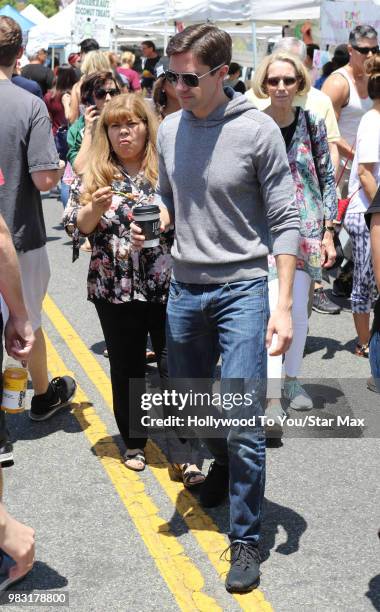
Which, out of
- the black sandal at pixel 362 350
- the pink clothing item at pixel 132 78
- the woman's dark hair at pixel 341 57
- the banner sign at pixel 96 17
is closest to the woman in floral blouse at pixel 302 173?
the black sandal at pixel 362 350

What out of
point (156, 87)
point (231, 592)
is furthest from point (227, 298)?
point (156, 87)

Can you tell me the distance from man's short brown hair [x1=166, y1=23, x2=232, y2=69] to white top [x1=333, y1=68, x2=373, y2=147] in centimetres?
457

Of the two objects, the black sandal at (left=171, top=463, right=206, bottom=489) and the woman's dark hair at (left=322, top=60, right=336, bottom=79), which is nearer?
the black sandal at (left=171, top=463, right=206, bottom=489)

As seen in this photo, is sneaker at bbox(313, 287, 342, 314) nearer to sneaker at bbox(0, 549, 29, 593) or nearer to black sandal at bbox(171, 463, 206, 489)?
black sandal at bbox(171, 463, 206, 489)

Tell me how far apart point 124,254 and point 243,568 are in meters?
1.63

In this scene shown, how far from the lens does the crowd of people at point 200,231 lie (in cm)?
359

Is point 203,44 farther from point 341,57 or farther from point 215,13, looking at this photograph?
point 215,13

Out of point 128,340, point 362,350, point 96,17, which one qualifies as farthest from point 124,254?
point 96,17

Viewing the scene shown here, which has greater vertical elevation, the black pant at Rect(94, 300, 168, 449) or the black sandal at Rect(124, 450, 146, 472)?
the black pant at Rect(94, 300, 168, 449)

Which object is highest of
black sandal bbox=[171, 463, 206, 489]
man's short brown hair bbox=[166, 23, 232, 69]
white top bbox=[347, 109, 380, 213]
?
man's short brown hair bbox=[166, 23, 232, 69]

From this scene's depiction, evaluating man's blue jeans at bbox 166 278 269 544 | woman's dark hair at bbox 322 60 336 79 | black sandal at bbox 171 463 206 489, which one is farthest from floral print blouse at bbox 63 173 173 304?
woman's dark hair at bbox 322 60 336 79

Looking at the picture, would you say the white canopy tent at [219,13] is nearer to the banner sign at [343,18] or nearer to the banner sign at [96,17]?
the banner sign at [96,17]

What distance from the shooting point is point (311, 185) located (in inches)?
204

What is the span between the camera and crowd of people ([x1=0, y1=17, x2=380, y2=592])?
359 cm
